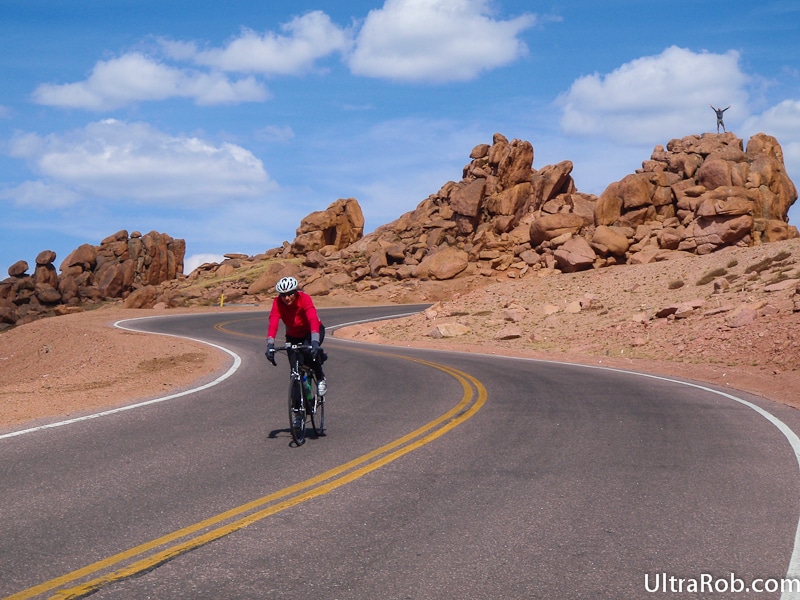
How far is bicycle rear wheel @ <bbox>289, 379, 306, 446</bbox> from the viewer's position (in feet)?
30.1

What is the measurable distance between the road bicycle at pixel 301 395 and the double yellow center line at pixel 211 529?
41.5 inches

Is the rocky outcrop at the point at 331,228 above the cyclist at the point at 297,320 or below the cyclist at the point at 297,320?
above

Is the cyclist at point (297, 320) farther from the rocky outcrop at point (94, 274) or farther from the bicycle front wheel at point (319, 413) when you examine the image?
the rocky outcrop at point (94, 274)

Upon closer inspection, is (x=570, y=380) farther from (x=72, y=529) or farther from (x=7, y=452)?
(x=72, y=529)

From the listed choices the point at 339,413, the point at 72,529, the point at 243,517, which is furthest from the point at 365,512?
the point at 339,413

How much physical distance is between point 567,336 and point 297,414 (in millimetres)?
23513

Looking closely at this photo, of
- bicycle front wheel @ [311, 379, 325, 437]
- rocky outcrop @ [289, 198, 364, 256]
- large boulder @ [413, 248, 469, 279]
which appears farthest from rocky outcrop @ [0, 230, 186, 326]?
bicycle front wheel @ [311, 379, 325, 437]

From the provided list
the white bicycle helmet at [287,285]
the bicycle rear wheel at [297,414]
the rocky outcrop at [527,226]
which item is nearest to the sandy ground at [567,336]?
the bicycle rear wheel at [297,414]

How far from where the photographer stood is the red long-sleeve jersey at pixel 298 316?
945cm

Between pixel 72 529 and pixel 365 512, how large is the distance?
7.20 feet

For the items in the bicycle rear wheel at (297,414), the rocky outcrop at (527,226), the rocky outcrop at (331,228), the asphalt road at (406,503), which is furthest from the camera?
the rocky outcrop at (331,228)

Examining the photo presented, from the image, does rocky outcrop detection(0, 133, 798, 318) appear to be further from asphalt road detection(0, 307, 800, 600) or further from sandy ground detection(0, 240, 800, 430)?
asphalt road detection(0, 307, 800, 600)

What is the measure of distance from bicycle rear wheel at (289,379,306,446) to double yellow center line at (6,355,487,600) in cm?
103

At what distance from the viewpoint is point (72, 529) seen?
5.71 metres
